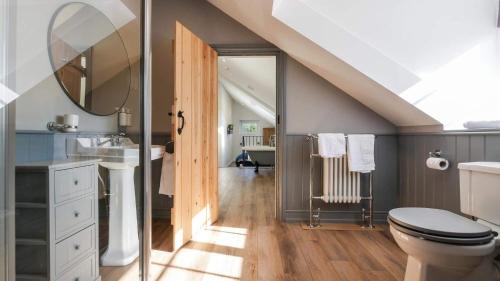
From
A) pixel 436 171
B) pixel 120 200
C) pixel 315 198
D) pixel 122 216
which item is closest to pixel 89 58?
pixel 120 200

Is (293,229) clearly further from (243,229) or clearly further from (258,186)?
(258,186)

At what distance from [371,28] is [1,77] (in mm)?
2099

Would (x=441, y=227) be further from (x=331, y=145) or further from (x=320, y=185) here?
(x=320, y=185)

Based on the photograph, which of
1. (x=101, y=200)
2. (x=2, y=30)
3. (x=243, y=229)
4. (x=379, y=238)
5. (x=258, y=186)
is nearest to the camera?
(x=2, y=30)

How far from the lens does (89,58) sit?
180 cm

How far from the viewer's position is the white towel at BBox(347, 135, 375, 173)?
7.68 ft

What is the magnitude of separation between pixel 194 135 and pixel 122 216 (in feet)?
2.77

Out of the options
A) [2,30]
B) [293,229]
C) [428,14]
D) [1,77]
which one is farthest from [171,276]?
[428,14]

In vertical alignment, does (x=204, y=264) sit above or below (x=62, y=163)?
below

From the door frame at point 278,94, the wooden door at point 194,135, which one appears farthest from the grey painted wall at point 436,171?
the wooden door at point 194,135

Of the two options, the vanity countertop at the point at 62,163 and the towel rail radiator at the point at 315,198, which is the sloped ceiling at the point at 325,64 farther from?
the vanity countertop at the point at 62,163

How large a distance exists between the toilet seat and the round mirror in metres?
1.98

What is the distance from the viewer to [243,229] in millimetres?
2373

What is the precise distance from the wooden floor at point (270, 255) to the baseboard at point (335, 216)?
12 cm
